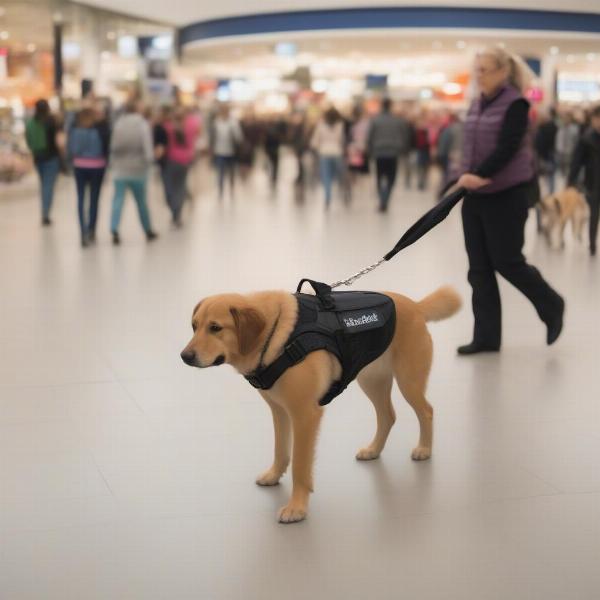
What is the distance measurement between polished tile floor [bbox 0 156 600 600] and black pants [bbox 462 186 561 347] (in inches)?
10.1

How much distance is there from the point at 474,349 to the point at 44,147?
8481 mm

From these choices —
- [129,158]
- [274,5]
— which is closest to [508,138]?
[129,158]

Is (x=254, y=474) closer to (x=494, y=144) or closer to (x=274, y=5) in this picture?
(x=494, y=144)

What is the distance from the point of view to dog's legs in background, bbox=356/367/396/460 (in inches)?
156

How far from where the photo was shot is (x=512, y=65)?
559 cm

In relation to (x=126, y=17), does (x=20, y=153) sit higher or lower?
lower

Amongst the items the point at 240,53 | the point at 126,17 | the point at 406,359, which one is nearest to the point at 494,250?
the point at 406,359

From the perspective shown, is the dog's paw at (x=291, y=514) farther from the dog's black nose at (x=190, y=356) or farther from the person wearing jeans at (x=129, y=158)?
the person wearing jeans at (x=129, y=158)

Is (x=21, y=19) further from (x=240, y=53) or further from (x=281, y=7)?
(x=240, y=53)

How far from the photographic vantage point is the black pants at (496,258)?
5.72 m

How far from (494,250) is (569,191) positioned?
581 centimetres

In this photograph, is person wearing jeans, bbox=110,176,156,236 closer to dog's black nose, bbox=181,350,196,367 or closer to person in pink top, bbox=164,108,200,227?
person in pink top, bbox=164,108,200,227

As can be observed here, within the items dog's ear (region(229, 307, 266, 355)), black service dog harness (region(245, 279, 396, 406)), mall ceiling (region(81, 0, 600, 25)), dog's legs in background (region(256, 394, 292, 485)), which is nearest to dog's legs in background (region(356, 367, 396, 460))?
black service dog harness (region(245, 279, 396, 406))

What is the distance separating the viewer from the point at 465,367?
5652mm
